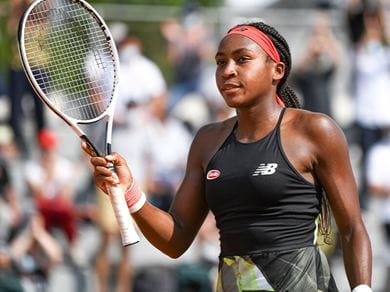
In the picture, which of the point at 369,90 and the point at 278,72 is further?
the point at 369,90

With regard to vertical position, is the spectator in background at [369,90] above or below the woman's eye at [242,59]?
below

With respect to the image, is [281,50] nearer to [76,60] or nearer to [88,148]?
[88,148]

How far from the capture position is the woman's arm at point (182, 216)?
4.23m

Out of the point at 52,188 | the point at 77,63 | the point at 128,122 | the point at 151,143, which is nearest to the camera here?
the point at 77,63

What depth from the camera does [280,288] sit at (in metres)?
4.00

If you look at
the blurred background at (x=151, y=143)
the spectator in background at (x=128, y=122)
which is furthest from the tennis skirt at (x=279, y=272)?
the spectator in background at (x=128, y=122)

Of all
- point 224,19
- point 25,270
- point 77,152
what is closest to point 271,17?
point 224,19

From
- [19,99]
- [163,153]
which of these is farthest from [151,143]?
[19,99]

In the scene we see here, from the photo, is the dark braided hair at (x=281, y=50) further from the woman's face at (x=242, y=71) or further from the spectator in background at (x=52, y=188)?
the spectator in background at (x=52, y=188)

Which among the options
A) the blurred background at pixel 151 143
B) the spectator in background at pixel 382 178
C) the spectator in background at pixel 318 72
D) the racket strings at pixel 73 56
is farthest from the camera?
the spectator in background at pixel 318 72

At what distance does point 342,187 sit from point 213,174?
551 mm

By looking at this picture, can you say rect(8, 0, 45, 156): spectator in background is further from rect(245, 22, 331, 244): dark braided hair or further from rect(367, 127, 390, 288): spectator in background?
rect(245, 22, 331, 244): dark braided hair

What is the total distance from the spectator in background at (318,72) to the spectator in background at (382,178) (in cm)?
107

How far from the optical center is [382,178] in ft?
33.6
